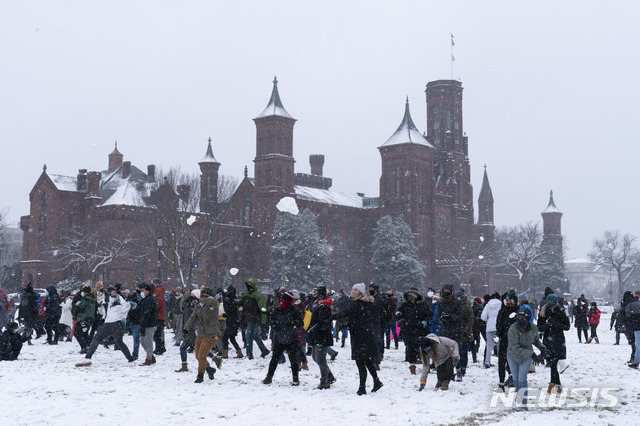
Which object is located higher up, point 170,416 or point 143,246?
point 143,246

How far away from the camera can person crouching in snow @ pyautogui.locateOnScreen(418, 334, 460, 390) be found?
13.6 metres

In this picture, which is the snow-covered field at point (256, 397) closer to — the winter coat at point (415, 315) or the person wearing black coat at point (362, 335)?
the person wearing black coat at point (362, 335)

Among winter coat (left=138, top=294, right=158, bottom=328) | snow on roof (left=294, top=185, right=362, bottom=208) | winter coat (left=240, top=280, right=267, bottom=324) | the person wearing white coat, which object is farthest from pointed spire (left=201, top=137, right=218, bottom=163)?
the person wearing white coat

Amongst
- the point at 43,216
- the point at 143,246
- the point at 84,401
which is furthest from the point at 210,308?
the point at 43,216

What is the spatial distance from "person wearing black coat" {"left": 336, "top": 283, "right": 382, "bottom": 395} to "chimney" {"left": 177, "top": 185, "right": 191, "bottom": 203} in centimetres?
3874

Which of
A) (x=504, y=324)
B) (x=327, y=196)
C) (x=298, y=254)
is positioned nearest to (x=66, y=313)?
(x=504, y=324)

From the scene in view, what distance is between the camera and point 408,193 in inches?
3610

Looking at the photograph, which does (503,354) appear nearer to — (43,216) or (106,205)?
(106,205)

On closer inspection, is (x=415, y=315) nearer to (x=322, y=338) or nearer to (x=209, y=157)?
(x=322, y=338)

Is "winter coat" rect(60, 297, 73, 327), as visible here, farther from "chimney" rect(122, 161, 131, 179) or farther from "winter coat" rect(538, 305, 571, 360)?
"chimney" rect(122, 161, 131, 179)

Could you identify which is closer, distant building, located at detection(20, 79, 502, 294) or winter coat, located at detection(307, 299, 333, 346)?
winter coat, located at detection(307, 299, 333, 346)

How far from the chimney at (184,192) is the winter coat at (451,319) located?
38.7m

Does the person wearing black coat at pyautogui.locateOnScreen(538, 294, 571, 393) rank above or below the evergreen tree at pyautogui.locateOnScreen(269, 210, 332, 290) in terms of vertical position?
below

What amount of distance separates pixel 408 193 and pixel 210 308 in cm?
7815
